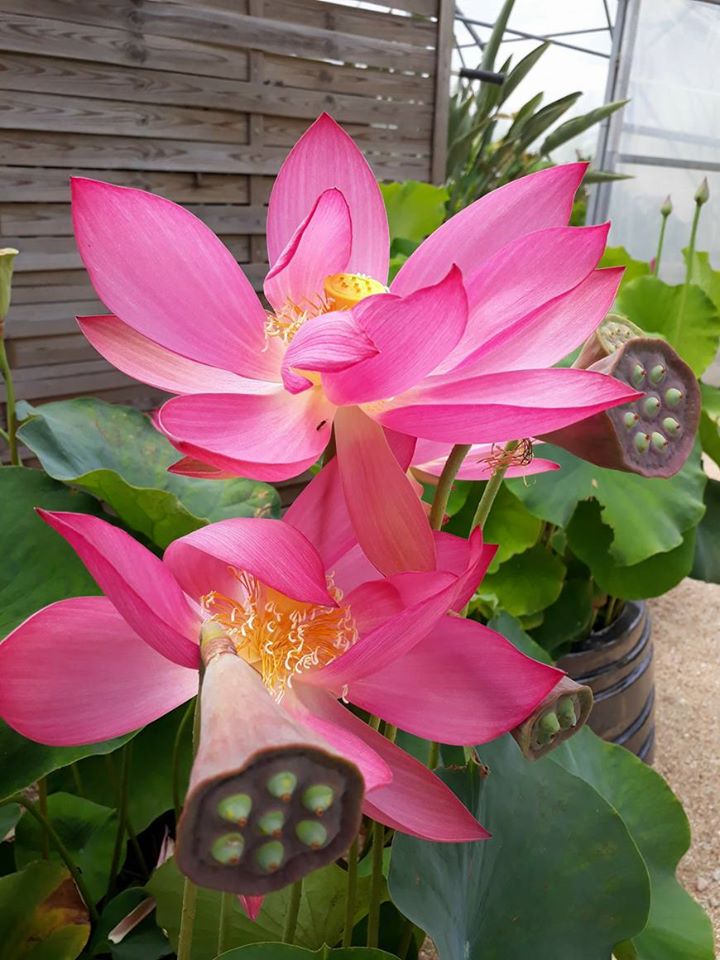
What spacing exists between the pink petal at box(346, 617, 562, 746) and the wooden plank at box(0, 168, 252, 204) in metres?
1.53

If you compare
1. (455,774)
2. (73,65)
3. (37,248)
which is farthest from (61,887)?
(73,65)

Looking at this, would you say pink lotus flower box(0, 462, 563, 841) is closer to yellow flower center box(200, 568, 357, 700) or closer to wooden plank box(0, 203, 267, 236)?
yellow flower center box(200, 568, 357, 700)

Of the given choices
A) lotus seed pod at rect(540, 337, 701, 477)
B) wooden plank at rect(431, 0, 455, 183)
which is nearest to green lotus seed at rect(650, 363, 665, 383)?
lotus seed pod at rect(540, 337, 701, 477)

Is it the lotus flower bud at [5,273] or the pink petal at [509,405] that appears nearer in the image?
the pink petal at [509,405]

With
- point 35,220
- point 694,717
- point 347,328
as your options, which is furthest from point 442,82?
point 347,328

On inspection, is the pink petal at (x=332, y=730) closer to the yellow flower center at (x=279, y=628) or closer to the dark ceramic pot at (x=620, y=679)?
the yellow flower center at (x=279, y=628)

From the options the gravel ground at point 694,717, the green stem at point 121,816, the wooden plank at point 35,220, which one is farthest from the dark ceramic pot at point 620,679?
the wooden plank at point 35,220

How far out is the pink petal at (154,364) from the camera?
299 mm

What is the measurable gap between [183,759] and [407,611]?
431 mm

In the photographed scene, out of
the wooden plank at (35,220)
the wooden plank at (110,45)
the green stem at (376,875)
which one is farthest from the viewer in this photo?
the wooden plank at (35,220)

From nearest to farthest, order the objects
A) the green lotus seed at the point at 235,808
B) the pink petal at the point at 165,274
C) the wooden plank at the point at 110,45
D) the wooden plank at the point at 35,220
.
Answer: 1. the green lotus seed at the point at 235,808
2. the pink petal at the point at 165,274
3. the wooden plank at the point at 110,45
4. the wooden plank at the point at 35,220

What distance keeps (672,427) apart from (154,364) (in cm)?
18

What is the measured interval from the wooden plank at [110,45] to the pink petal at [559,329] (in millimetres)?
1550

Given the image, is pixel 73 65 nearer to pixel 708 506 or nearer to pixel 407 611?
pixel 708 506
